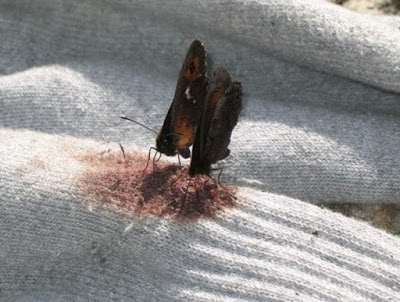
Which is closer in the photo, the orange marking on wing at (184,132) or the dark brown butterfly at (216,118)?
the dark brown butterfly at (216,118)

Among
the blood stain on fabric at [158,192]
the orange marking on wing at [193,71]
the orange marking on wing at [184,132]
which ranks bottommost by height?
the blood stain on fabric at [158,192]

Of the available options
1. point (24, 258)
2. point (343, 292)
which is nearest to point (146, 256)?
point (24, 258)

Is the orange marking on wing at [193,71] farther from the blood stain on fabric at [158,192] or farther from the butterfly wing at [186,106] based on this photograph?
the blood stain on fabric at [158,192]

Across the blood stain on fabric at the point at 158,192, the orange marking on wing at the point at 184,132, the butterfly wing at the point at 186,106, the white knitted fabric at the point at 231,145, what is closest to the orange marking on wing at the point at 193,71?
the butterfly wing at the point at 186,106

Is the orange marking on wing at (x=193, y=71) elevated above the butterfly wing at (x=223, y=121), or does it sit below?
above

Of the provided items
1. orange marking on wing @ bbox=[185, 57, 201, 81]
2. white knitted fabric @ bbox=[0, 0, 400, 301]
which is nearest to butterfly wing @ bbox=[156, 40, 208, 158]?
orange marking on wing @ bbox=[185, 57, 201, 81]

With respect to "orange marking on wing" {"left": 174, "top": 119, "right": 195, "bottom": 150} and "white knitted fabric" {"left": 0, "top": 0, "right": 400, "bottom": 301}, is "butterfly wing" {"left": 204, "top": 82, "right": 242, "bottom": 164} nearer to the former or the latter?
"orange marking on wing" {"left": 174, "top": 119, "right": 195, "bottom": 150}

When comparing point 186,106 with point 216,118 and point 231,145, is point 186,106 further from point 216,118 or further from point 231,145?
point 231,145

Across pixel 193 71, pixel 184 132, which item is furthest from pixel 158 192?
pixel 193 71
